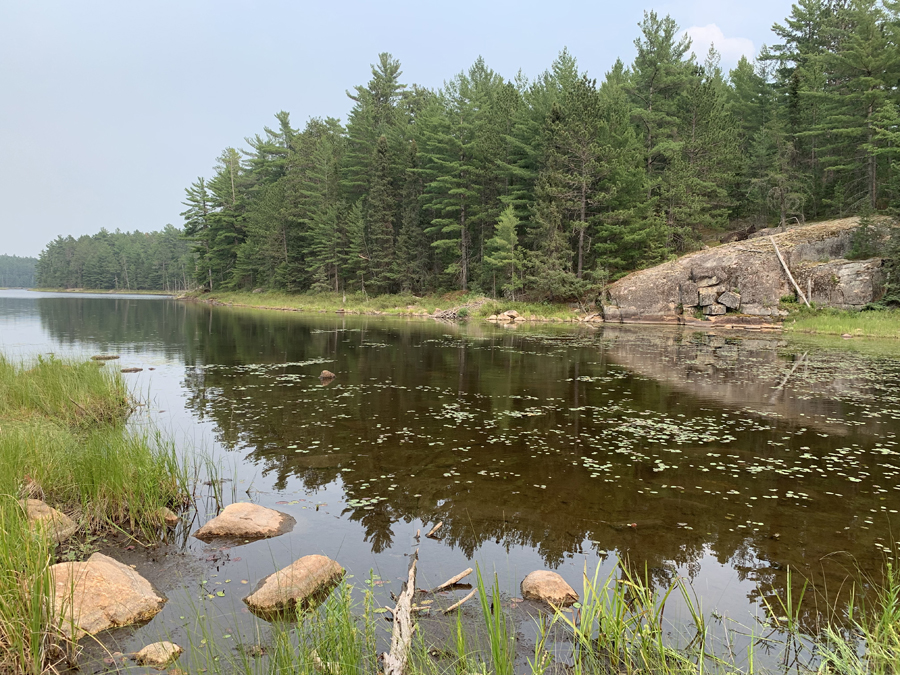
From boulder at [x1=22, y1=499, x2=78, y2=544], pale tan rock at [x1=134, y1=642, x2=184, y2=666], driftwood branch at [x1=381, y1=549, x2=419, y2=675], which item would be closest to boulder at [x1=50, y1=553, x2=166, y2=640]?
pale tan rock at [x1=134, y1=642, x2=184, y2=666]

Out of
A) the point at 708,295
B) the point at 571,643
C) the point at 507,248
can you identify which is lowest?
the point at 571,643

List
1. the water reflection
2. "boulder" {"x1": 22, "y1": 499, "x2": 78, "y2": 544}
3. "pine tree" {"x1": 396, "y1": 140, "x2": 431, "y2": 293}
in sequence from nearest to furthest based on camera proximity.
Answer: "boulder" {"x1": 22, "y1": 499, "x2": 78, "y2": 544} < the water reflection < "pine tree" {"x1": 396, "y1": 140, "x2": 431, "y2": 293}

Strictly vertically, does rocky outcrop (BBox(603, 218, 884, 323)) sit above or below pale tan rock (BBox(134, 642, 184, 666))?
above

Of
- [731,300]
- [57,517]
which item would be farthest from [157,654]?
[731,300]

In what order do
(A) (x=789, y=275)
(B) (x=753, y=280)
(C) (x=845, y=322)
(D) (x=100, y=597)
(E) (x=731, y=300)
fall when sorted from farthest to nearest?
(E) (x=731, y=300)
(B) (x=753, y=280)
(A) (x=789, y=275)
(C) (x=845, y=322)
(D) (x=100, y=597)

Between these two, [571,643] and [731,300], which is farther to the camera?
[731,300]

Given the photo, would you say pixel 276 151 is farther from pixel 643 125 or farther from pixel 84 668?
pixel 84 668

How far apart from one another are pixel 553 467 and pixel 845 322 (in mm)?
29811

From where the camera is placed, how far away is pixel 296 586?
4.27m

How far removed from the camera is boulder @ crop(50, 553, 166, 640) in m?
3.80

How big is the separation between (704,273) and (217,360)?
3156 cm

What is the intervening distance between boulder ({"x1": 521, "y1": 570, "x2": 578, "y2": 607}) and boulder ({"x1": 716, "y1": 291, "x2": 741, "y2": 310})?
114 ft

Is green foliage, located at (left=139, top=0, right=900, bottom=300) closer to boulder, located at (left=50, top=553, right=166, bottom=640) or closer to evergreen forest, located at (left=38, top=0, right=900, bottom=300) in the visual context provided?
evergreen forest, located at (left=38, top=0, right=900, bottom=300)

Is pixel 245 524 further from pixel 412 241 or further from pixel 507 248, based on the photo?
pixel 412 241
